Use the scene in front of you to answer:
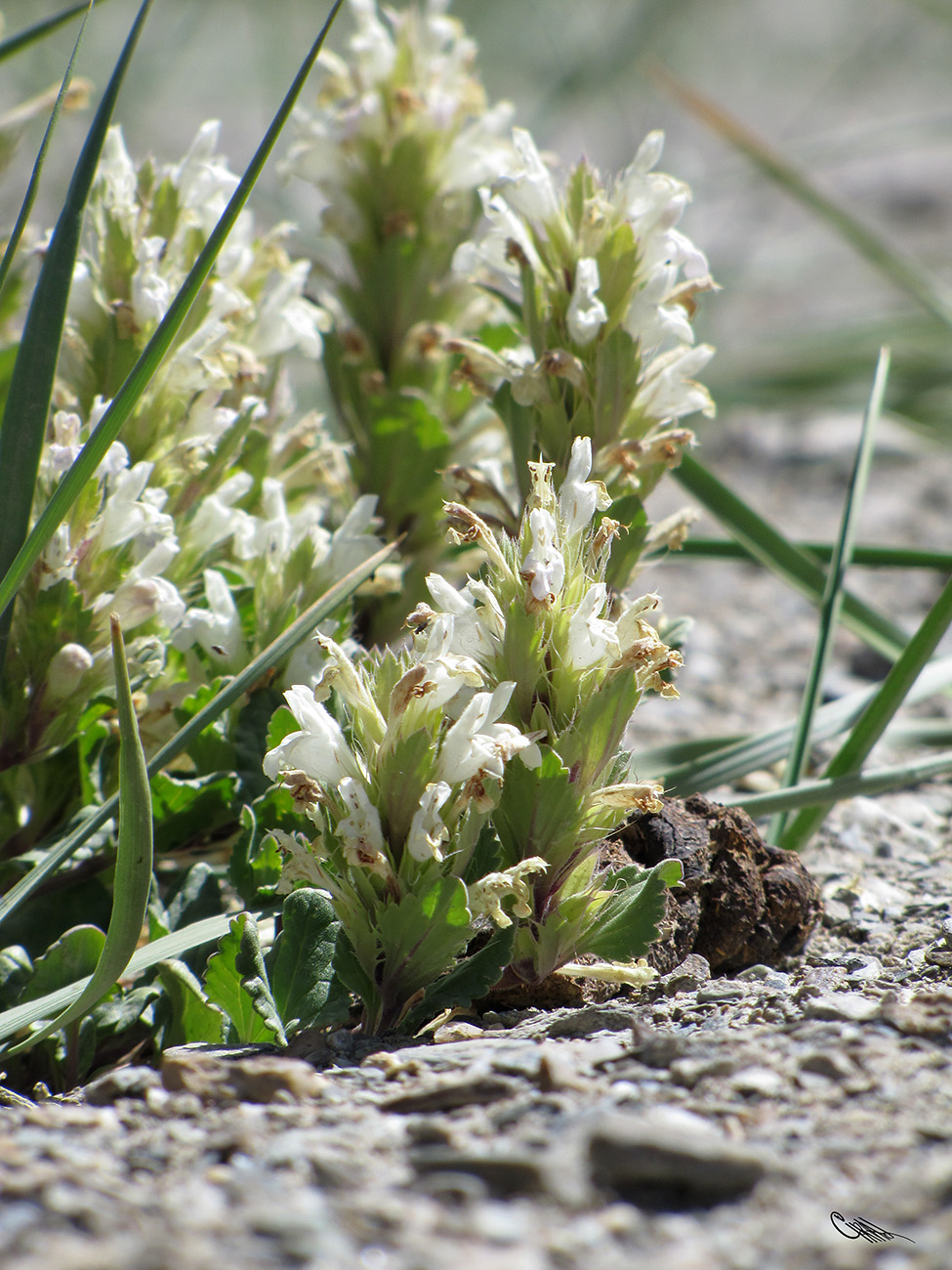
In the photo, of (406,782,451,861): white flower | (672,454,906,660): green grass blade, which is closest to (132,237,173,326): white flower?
(406,782,451,861): white flower

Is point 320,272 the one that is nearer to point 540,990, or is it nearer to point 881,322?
point 540,990

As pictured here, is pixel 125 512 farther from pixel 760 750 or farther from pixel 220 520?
pixel 760 750

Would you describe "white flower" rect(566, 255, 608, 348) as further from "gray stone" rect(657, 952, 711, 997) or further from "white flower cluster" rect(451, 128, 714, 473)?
"gray stone" rect(657, 952, 711, 997)

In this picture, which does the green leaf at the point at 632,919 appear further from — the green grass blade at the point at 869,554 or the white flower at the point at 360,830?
the green grass blade at the point at 869,554

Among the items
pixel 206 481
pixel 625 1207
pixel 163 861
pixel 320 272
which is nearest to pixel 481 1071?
pixel 625 1207

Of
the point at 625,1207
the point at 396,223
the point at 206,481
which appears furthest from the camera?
the point at 396,223

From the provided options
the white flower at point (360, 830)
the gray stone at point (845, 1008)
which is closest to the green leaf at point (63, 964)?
the white flower at point (360, 830)
